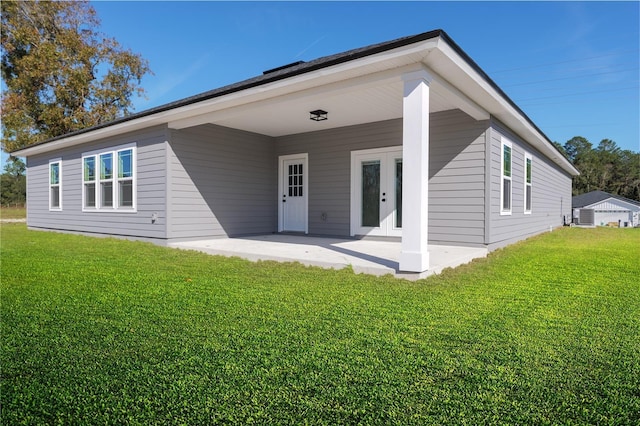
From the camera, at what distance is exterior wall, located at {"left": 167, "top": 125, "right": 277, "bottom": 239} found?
7605mm

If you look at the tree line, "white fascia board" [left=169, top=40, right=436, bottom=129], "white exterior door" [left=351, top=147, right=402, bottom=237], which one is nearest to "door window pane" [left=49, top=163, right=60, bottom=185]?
"white fascia board" [left=169, top=40, right=436, bottom=129]

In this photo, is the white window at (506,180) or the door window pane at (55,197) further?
the door window pane at (55,197)

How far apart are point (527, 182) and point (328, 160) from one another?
4.81 m

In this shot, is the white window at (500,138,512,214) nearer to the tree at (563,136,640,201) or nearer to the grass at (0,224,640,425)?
the grass at (0,224,640,425)

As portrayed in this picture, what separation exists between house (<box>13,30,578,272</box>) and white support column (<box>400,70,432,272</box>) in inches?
0.5

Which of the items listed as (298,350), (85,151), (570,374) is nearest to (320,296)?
(298,350)

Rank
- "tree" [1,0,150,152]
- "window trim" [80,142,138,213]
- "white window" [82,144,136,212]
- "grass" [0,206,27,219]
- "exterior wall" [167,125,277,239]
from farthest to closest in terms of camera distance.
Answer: "grass" [0,206,27,219] → "tree" [1,0,150,152] → "white window" [82,144,136,212] → "window trim" [80,142,138,213] → "exterior wall" [167,125,277,239]

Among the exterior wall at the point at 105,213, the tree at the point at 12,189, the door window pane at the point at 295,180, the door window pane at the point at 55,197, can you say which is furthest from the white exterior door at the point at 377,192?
the tree at the point at 12,189

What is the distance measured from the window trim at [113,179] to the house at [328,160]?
38mm

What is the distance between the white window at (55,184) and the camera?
34.2 feet

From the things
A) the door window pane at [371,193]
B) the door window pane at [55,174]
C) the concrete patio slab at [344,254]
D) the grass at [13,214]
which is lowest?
the concrete patio slab at [344,254]

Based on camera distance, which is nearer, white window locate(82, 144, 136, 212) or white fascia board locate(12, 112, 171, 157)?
white fascia board locate(12, 112, 171, 157)

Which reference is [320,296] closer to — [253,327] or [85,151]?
[253,327]

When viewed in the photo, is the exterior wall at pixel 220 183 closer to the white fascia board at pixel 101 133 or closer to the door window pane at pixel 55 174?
the white fascia board at pixel 101 133
